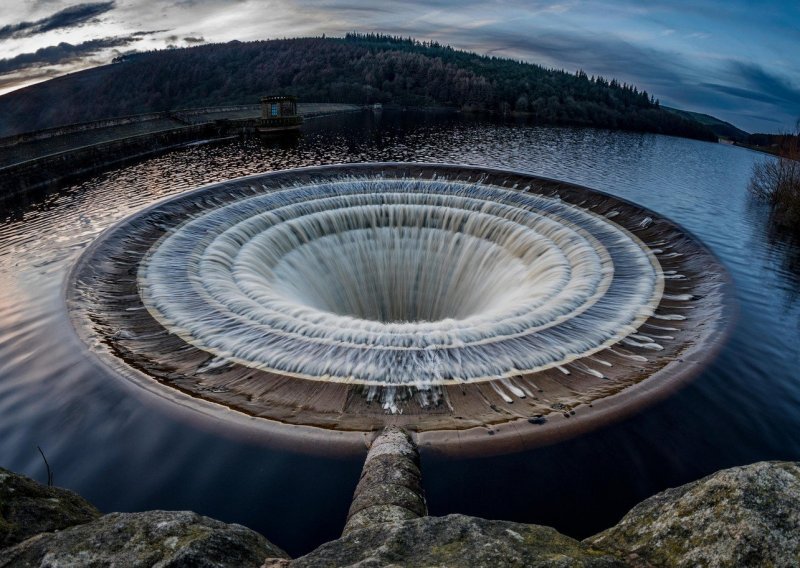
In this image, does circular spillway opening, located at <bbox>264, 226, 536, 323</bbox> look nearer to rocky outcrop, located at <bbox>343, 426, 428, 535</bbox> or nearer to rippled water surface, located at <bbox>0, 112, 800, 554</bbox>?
rippled water surface, located at <bbox>0, 112, 800, 554</bbox>

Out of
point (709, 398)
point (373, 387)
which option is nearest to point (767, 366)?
point (709, 398)

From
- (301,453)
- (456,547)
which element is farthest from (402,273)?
(456,547)

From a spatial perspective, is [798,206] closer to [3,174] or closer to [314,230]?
[314,230]

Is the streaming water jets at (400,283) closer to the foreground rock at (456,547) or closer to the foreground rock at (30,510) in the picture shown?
the foreground rock at (456,547)

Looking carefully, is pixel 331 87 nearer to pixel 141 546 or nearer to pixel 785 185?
pixel 785 185

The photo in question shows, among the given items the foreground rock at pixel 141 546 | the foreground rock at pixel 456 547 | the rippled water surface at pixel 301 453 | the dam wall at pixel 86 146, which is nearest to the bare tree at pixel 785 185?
the rippled water surface at pixel 301 453

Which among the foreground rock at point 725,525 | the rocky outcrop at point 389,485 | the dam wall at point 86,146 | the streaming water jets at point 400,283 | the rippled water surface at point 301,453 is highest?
the dam wall at point 86,146
